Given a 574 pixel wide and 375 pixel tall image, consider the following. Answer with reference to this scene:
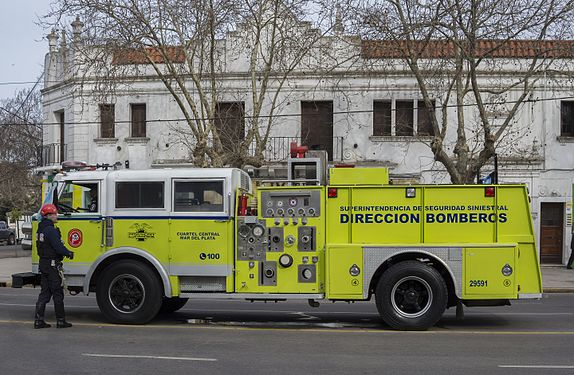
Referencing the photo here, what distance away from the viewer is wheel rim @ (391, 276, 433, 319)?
10578 mm

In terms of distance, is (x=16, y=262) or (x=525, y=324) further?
(x=16, y=262)

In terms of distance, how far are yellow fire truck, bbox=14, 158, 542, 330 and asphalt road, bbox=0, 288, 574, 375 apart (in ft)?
1.92

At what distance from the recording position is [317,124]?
87.0 feet

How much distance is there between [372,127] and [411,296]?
52.7ft

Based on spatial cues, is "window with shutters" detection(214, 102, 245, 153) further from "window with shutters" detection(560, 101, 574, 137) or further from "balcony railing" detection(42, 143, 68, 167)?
"window with shutters" detection(560, 101, 574, 137)

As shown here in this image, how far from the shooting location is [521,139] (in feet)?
84.0

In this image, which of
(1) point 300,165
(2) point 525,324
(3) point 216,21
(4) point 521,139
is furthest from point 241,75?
(2) point 525,324

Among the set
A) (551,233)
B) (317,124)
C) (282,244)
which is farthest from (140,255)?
(551,233)

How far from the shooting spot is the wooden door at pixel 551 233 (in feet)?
85.0

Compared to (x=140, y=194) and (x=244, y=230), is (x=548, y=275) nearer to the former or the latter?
(x=244, y=230)

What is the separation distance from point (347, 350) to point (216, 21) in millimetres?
14019

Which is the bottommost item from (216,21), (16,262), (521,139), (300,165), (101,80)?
(16,262)

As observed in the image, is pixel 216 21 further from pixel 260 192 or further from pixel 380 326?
pixel 380 326

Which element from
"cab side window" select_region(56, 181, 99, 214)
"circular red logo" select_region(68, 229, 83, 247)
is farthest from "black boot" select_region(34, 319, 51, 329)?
"cab side window" select_region(56, 181, 99, 214)
